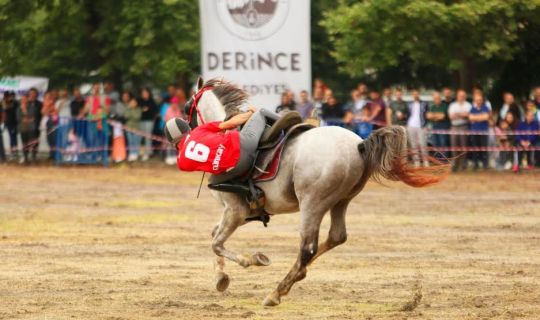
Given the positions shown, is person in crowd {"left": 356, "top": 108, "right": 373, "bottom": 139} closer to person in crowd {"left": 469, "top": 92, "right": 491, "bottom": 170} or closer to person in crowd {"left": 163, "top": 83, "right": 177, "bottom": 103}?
person in crowd {"left": 469, "top": 92, "right": 491, "bottom": 170}

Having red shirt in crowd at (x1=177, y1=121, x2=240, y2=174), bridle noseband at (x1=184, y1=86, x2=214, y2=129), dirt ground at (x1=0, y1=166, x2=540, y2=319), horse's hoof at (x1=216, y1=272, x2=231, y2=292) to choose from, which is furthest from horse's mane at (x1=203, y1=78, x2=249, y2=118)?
dirt ground at (x1=0, y1=166, x2=540, y2=319)

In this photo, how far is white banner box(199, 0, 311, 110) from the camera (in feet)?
88.2

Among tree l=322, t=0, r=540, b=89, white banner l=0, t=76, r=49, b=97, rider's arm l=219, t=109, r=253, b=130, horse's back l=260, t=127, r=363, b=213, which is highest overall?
tree l=322, t=0, r=540, b=89

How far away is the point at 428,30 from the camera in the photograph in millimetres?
27141

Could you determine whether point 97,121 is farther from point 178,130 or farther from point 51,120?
point 178,130

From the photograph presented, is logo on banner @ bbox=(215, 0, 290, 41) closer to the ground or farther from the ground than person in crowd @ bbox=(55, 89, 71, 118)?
farther from the ground

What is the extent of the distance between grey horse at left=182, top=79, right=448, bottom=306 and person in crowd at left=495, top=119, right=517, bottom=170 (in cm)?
1506

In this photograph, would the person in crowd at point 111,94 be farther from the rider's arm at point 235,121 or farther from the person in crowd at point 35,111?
the rider's arm at point 235,121

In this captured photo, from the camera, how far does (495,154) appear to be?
27031mm

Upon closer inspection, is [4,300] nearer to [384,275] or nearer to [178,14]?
[384,275]

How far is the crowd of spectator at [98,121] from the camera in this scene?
1177 inches

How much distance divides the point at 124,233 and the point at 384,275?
18.0 feet

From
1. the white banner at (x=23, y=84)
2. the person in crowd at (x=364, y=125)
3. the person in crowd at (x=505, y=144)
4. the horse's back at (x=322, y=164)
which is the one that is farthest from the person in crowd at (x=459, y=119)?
the horse's back at (x=322, y=164)

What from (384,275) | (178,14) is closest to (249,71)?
(178,14)
